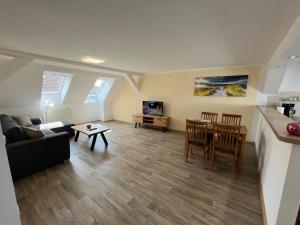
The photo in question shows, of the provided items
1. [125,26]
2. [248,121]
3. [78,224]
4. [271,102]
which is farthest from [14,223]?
[271,102]

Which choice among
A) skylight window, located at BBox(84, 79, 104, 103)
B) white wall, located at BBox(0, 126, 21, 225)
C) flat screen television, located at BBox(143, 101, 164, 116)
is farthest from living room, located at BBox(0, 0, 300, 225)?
skylight window, located at BBox(84, 79, 104, 103)

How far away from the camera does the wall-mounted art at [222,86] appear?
3977 mm

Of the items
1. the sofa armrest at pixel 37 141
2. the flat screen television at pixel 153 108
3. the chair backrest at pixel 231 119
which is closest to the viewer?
the sofa armrest at pixel 37 141

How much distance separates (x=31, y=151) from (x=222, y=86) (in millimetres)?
4785

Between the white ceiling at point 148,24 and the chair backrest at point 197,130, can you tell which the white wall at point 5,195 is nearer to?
the white ceiling at point 148,24

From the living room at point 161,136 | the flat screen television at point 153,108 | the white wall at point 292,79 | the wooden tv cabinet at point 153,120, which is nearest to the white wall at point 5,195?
the living room at point 161,136

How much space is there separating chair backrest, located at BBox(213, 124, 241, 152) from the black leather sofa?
2.98m

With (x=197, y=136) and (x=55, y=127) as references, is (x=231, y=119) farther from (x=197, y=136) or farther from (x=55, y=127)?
(x=55, y=127)

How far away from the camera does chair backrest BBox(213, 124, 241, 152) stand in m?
2.45

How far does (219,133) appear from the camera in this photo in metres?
2.63

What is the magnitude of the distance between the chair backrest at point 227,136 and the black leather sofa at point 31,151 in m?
2.98

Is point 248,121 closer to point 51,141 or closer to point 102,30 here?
point 102,30

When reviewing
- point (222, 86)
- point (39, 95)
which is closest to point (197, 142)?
point (222, 86)

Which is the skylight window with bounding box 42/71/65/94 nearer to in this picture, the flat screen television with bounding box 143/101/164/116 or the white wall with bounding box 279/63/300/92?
the flat screen television with bounding box 143/101/164/116
